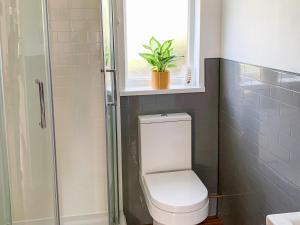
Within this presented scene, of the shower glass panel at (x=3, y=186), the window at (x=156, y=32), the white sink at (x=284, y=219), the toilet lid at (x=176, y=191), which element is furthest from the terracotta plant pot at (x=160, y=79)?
the white sink at (x=284, y=219)

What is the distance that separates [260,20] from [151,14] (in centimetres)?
94

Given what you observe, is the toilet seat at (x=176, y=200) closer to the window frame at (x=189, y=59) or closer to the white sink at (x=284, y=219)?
the window frame at (x=189, y=59)

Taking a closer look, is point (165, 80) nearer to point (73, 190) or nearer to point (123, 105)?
point (123, 105)

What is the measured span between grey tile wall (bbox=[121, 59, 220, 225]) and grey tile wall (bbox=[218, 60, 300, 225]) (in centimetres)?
7

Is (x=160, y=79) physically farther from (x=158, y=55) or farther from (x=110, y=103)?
(x=110, y=103)

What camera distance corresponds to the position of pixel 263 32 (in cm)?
229

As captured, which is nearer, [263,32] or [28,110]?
[263,32]

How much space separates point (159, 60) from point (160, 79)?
0.47 ft

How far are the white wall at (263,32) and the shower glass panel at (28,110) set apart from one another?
1.25m

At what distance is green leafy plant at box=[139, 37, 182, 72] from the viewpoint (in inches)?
116


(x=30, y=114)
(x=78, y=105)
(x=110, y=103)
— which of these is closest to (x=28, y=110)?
(x=30, y=114)

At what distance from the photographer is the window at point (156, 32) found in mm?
2959

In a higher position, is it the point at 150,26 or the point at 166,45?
the point at 150,26

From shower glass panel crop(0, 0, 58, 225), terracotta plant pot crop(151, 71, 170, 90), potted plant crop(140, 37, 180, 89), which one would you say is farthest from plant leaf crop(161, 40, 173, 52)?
shower glass panel crop(0, 0, 58, 225)
